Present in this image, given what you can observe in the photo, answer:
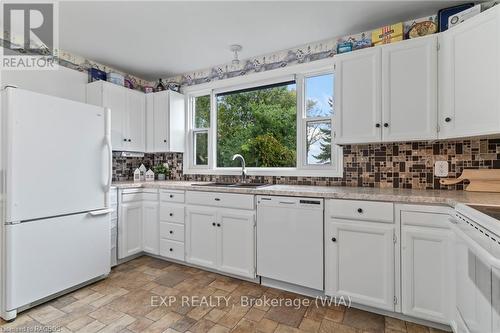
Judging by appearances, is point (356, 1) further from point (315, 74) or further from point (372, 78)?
point (315, 74)

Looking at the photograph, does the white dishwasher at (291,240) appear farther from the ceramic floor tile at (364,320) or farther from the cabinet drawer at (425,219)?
the cabinet drawer at (425,219)

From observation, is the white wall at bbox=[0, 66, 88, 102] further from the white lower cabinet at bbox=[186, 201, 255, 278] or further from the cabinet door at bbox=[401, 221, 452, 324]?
the cabinet door at bbox=[401, 221, 452, 324]

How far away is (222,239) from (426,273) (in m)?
1.63

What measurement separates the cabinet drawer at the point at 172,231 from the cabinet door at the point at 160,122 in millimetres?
1059

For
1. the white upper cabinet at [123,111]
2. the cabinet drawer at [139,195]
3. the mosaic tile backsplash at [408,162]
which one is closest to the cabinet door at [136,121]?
the white upper cabinet at [123,111]

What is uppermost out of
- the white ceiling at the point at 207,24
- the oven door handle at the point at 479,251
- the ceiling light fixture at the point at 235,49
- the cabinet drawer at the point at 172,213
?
the white ceiling at the point at 207,24

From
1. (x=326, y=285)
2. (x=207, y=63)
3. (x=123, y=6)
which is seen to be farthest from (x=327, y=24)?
(x=326, y=285)

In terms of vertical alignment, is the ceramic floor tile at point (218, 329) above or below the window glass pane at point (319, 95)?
below

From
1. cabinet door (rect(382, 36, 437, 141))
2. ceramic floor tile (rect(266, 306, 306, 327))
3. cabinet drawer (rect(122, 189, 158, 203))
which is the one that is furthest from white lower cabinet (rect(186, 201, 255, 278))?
cabinet door (rect(382, 36, 437, 141))

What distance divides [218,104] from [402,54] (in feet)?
7.10

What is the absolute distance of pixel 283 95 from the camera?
296cm

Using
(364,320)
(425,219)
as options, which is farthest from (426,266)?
(364,320)

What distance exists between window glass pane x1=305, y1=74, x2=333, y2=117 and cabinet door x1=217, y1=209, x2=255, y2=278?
4.26 feet

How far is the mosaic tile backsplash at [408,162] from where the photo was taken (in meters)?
1.98
